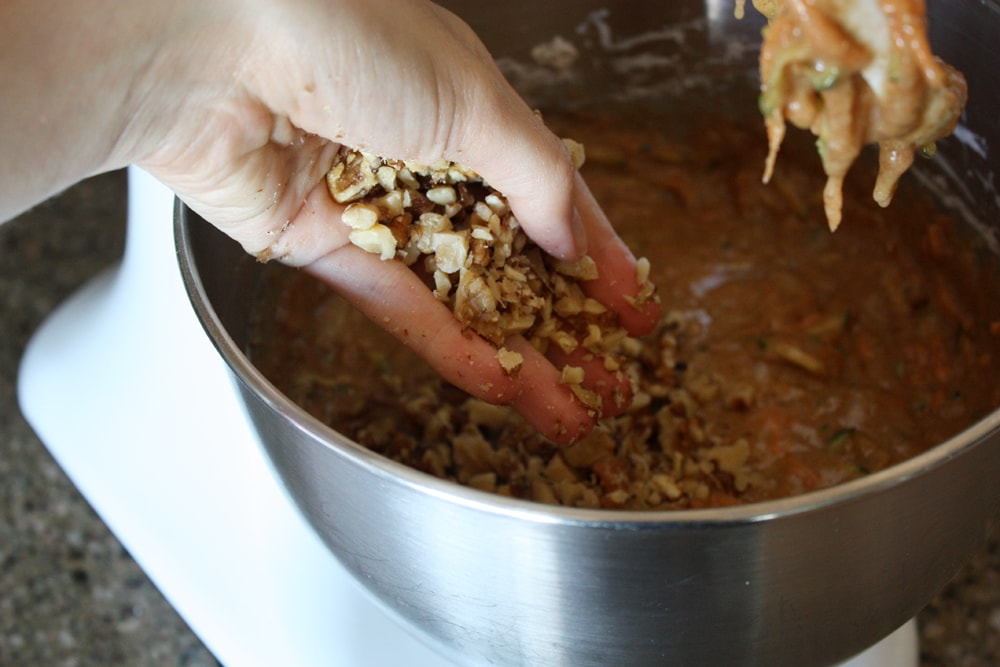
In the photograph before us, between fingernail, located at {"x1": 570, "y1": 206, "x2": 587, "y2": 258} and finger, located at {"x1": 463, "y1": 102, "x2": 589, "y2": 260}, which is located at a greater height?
finger, located at {"x1": 463, "y1": 102, "x2": 589, "y2": 260}

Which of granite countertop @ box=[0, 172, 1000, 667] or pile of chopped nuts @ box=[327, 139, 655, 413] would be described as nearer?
pile of chopped nuts @ box=[327, 139, 655, 413]

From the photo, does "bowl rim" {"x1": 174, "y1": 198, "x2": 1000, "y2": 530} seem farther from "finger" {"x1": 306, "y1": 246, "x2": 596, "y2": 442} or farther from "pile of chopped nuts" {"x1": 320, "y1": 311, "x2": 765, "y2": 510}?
"pile of chopped nuts" {"x1": 320, "y1": 311, "x2": 765, "y2": 510}

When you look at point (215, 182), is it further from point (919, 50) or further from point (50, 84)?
point (919, 50)

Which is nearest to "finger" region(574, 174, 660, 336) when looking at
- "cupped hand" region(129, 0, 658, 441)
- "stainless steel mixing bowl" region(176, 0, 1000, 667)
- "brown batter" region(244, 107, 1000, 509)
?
"cupped hand" region(129, 0, 658, 441)

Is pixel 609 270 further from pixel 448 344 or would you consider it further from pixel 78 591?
pixel 78 591

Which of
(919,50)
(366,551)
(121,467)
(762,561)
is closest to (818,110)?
(919,50)

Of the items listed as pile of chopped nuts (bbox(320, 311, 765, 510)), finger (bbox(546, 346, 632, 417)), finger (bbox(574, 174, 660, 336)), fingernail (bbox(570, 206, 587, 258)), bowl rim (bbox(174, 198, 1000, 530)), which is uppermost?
bowl rim (bbox(174, 198, 1000, 530))
